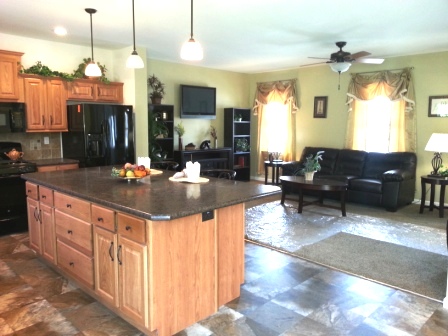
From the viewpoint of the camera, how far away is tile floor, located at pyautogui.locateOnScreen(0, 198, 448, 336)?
244 centimetres

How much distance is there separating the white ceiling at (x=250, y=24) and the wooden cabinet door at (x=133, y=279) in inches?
101

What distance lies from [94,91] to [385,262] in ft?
15.0

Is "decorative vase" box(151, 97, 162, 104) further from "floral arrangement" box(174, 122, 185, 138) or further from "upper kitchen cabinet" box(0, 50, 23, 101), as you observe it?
"upper kitchen cabinet" box(0, 50, 23, 101)

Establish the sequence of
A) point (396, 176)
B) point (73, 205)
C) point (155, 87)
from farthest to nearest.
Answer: point (155, 87) → point (396, 176) → point (73, 205)

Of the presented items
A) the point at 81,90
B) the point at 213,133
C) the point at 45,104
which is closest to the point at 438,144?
the point at 213,133

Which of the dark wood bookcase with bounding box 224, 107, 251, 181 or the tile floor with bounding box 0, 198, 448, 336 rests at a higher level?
the dark wood bookcase with bounding box 224, 107, 251, 181

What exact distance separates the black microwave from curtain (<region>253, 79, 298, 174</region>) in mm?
5272

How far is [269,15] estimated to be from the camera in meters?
4.07

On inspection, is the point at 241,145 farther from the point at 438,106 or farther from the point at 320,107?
the point at 438,106

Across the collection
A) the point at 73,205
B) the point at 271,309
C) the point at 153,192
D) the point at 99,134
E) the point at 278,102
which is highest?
the point at 278,102

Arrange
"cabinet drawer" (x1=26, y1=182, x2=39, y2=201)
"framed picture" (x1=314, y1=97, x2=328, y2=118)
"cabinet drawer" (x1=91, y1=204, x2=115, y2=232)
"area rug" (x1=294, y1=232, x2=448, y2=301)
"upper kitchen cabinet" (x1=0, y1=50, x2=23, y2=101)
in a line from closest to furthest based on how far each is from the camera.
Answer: "cabinet drawer" (x1=91, y1=204, x2=115, y2=232), "area rug" (x1=294, y1=232, x2=448, y2=301), "cabinet drawer" (x1=26, y1=182, x2=39, y2=201), "upper kitchen cabinet" (x1=0, y1=50, x2=23, y2=101), "framed picture" (x1=314, y1=97, x2=328, y2=118)

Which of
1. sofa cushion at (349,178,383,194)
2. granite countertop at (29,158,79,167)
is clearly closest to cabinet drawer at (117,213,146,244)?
granite countertop at (29,158,79,167)

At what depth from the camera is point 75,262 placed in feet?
9.55

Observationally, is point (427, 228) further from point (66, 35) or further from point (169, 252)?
point (66, 35)
